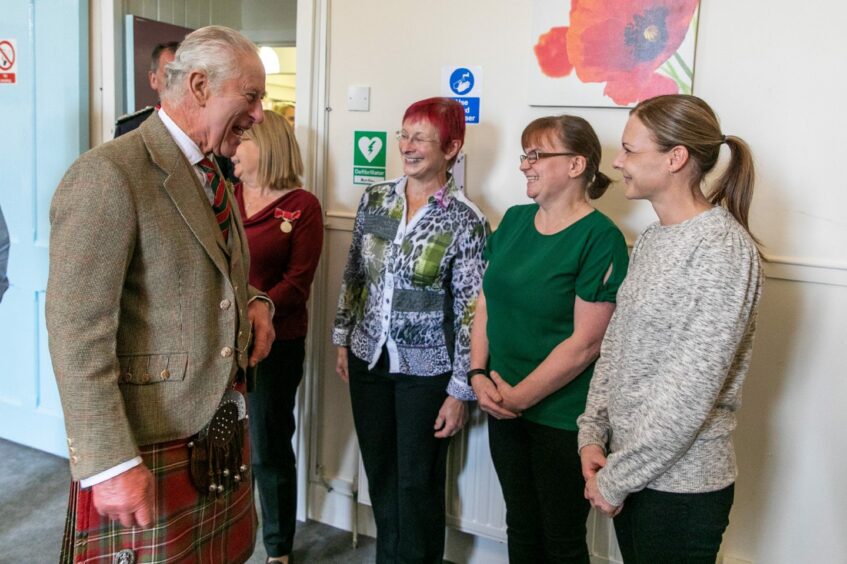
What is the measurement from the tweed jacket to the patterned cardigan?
68 centimetres

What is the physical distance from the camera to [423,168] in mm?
1970

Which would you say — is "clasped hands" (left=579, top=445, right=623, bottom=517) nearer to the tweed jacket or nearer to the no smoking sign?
the tweed jacket

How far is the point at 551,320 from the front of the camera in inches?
67.7

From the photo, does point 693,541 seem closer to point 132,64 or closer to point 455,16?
point 455,16

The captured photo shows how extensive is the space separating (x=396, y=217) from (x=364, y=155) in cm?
48

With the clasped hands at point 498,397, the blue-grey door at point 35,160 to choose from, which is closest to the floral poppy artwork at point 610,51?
the clasped hands at point 498,397

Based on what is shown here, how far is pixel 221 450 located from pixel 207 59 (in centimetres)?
73

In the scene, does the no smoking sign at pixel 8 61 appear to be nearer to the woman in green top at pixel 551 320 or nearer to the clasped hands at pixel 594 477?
the woman in green top at pixel 551 320

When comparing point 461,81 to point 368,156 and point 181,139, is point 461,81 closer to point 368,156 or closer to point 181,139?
point 368,156

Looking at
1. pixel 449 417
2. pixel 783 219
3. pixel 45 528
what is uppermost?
pixel 783 219

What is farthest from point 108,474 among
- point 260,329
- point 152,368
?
point 260,329

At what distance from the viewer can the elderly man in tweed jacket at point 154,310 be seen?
3.65 feet

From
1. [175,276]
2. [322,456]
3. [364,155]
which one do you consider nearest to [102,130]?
[364,155]

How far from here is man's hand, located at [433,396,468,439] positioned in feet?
6.46
